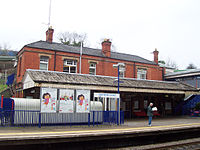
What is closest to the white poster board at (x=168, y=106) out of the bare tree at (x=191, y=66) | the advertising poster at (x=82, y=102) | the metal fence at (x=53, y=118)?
the metal fence at (x=53, y=118)

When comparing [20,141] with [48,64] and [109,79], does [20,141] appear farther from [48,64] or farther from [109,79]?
[48,64]

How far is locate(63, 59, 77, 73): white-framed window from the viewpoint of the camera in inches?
920

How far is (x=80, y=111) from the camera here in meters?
13.4

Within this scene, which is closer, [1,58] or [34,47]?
[34,47]

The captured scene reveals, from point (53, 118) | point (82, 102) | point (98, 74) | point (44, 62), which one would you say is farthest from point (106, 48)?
point (53, 118)

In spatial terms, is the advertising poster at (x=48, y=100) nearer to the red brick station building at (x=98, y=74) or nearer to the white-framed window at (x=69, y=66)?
the red brick station building at (x=98, y=74)

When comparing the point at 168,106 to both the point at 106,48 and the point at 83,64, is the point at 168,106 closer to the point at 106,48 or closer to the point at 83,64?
the point at 106,48

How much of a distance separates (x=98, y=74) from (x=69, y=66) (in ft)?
11.4

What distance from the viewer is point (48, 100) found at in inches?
488

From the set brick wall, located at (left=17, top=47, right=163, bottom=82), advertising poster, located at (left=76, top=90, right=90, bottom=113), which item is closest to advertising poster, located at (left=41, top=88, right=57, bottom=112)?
advertising poster, located at (left=76, top=90, right=90, bottom=113)

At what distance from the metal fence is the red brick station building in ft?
8.52

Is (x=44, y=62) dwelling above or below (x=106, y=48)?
below

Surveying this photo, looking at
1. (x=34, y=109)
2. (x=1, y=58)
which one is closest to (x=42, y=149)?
(x=34, y=109)

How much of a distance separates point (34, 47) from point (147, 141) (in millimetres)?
14668
